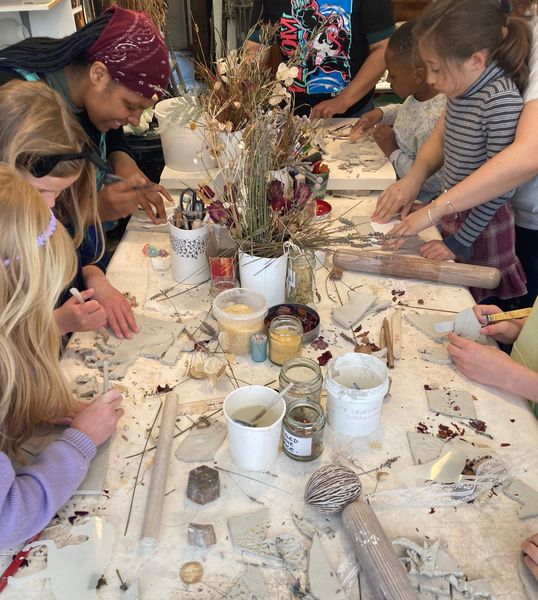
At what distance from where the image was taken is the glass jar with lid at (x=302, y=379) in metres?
1.06

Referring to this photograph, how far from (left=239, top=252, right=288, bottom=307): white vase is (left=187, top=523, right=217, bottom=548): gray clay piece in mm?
605

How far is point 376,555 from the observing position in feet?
2.70

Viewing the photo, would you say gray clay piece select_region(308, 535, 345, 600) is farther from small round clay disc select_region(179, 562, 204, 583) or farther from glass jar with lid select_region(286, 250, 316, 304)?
glass jar with lid select_region(286, 250, 316, 304)

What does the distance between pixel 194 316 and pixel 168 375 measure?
0.23 m

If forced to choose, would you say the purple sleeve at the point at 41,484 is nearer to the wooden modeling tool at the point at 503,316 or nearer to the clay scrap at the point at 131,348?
the clay scrap at the point at 131,348

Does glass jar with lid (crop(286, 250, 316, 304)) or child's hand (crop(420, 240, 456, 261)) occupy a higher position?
glass jar with lid (crop(286, 250, 316, 304))

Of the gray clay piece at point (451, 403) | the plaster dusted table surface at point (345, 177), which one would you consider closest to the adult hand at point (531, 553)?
the gray clay piece at point (451, 403)

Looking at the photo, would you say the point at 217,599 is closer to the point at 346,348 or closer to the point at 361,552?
the point at 361,552

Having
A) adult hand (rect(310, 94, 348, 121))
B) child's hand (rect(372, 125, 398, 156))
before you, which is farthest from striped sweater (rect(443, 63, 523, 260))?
adult hand (rect(310, 94, 348, 121))

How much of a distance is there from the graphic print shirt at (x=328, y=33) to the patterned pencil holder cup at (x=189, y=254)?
1.18m

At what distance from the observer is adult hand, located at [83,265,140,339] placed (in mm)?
1344

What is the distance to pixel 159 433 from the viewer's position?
3.49 ft

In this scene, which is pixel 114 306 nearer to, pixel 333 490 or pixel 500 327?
pixel 333 490

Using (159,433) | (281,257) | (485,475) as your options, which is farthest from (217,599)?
(281,257)
